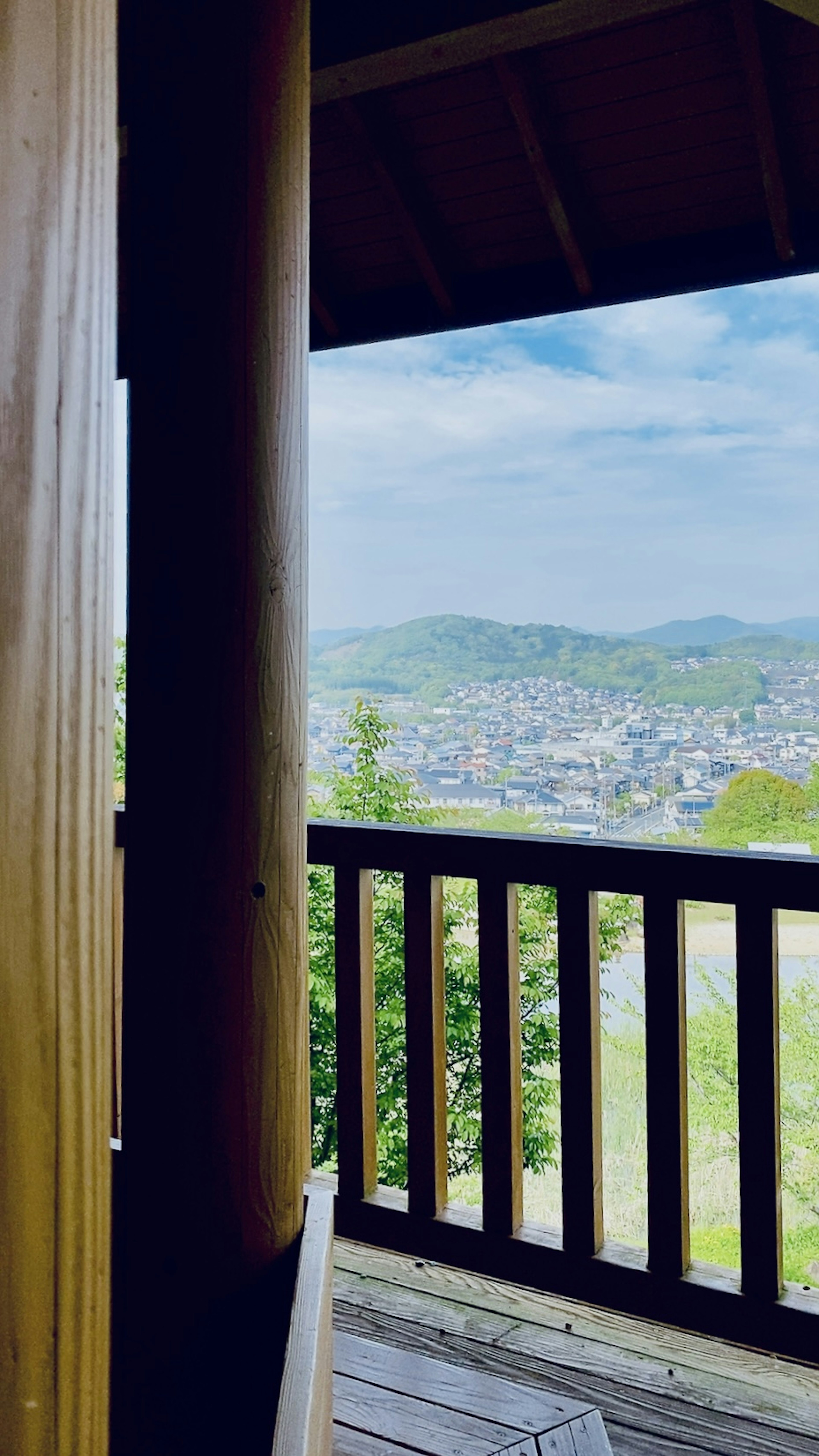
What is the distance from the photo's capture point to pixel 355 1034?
233 centimetres

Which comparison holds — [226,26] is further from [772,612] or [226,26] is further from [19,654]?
[772,612]

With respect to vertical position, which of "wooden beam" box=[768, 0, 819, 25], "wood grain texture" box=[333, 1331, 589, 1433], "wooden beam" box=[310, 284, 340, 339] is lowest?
"wood grain texture" box=[333, 1331, 589, 1433]

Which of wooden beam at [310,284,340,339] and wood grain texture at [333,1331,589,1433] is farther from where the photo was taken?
wooden beam at [310,284,340,339]

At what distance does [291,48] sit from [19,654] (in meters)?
1.16

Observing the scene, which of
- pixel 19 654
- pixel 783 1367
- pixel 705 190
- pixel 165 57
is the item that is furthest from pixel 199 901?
pixel 705 190

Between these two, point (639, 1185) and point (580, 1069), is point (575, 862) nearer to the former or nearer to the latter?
point (580, 1069)

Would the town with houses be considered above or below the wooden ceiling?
below

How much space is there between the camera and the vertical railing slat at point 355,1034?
2309 mm

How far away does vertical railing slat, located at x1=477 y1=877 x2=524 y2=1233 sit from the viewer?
7.07 feet

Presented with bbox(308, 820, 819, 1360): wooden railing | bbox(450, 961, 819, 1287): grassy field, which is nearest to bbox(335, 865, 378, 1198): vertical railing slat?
bbox(308, 820, 819, 1360): wooden railing

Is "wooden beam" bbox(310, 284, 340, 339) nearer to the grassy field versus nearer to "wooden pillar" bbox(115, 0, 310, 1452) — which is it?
"wooden pillar" bbox(115, 0, 310, 1452)

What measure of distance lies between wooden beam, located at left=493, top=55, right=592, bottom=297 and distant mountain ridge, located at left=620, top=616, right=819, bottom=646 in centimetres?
1383

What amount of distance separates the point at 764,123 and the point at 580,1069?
245 centimetres

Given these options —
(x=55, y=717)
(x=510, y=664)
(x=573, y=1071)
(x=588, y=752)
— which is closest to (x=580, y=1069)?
(x=573, y=1071)
